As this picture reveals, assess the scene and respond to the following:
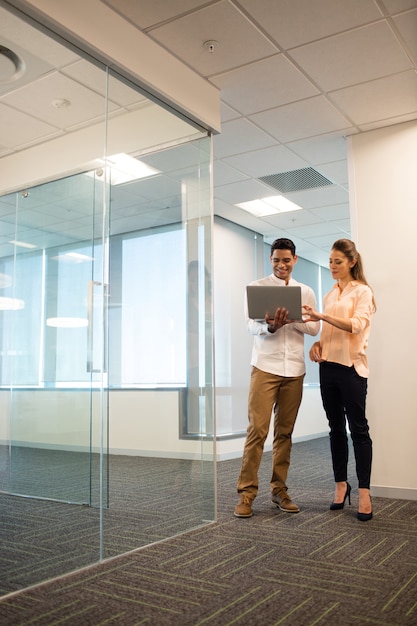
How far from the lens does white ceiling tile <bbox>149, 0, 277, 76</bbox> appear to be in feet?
9.06

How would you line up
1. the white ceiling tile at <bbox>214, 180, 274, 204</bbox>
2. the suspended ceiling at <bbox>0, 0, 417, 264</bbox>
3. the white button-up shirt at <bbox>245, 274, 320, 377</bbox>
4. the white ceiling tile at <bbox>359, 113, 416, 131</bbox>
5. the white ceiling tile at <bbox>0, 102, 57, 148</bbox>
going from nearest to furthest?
1. the white ceiling tile at <bbox>0, 102, 57, 148</bbox>
2. the suspended ceiling at <bbox>0, 0, 417, 264</bbox>
3. the white button-up shirt at <bbox>245, 274, 320, 377</bbox>
4. the white ceiling tile at <bbox>359, 113, 416, 131</bbox>
5. the white ceiling tile at <bbox>214, 180, 274, 204</bbox>

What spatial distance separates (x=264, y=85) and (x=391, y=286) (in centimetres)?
149

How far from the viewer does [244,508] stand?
3062mm

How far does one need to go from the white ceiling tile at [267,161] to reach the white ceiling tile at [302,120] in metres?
0.28

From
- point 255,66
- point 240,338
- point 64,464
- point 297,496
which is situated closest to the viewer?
point 64,464

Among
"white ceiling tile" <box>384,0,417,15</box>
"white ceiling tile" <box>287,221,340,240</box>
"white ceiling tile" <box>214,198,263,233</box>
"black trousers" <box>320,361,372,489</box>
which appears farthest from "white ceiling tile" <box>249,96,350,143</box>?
"white ceiling tile" <box>287,221,340,240</box>

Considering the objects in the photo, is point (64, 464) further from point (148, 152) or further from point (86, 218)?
point (148, 152)

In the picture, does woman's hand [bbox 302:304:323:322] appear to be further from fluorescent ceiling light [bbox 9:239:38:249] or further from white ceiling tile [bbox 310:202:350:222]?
white ceiling tile [bbox 310:202:350:222]

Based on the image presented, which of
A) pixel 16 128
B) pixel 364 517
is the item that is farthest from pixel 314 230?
pixel 16 128

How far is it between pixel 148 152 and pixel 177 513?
175 centimetres

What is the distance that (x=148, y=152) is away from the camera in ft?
9.30

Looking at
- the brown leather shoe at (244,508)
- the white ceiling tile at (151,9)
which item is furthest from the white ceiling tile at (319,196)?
the brown leather shoe at (244,508)

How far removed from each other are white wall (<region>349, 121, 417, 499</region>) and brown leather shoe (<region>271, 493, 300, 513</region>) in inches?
30.2

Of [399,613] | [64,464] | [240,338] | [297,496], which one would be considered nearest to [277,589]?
[399,613]
